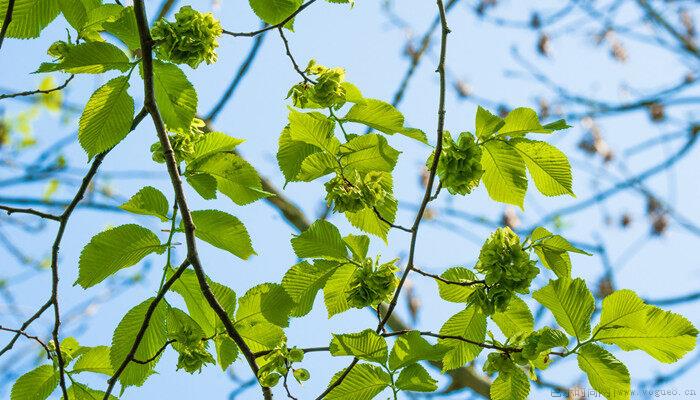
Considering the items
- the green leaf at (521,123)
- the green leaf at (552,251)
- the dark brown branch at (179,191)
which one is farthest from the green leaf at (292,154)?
the green leaf at (552,251)

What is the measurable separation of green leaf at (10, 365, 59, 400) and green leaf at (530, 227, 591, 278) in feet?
4.39

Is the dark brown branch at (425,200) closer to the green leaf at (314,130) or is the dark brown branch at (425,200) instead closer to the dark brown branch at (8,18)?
the green leaf at (314,130)

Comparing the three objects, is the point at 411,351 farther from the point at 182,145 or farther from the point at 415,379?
the point at 182,145

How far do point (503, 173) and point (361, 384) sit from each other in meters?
0.62

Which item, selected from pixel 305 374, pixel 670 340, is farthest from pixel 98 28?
pixel 670 340

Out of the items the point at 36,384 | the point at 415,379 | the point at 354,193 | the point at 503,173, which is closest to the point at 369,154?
the point at 354,193

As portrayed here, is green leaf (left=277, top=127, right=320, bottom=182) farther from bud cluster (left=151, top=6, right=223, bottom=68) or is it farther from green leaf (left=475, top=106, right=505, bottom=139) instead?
green leaf (left=475, top=106, right=505, bottom=139)

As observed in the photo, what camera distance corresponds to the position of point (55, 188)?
5.39m

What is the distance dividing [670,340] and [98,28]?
1.56 m

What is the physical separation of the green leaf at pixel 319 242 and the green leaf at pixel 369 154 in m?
0.16

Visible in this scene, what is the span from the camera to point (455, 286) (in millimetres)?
1727

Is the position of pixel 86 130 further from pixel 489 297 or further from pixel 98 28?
pixel 489 297

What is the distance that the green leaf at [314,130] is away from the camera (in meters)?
1.64

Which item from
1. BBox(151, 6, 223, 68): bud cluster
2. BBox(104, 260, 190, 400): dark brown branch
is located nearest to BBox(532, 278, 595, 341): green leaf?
BBox(104, 260, 190, 400): dark brown branch
